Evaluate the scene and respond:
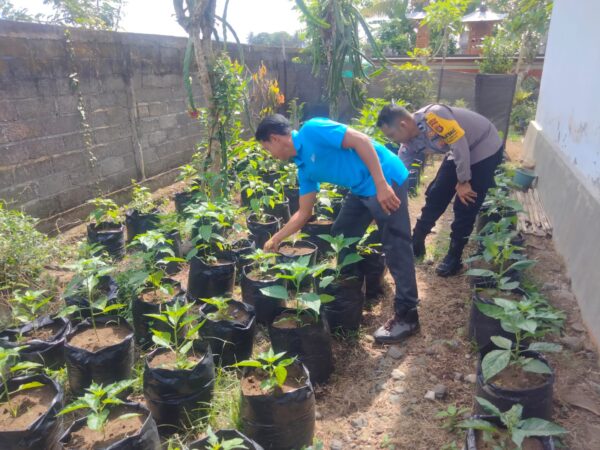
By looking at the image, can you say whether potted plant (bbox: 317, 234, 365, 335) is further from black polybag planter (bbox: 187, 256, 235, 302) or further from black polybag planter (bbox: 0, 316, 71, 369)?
black polybag planter (bbox: 0, 316, 71, 369)

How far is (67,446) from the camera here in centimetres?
166

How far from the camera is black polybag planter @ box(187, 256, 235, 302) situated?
3.00 m

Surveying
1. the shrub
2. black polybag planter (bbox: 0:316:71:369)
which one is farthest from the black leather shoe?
the shrub

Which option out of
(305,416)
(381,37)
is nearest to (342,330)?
Answer: (305,416)

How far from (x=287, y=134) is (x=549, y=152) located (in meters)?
4.01

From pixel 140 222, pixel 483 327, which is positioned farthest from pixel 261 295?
pixel 140 222

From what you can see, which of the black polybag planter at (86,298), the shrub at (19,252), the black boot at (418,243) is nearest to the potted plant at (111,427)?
the black polybag planter at (86,298)

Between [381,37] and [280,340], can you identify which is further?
[381,37]

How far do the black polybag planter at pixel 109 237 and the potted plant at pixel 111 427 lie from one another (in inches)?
85.9

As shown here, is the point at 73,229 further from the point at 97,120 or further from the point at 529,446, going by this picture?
the point at 529,446

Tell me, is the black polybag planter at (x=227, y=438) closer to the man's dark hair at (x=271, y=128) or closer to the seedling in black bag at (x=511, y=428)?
the seedling in black bag at (x=511, y=428)

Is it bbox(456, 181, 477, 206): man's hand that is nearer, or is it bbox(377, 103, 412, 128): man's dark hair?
bbox(377, 103, 412, 128): man's dark hair

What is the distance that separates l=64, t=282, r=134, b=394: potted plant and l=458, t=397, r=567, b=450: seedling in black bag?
1.63m

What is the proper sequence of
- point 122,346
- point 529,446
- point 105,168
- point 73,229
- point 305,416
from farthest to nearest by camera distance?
point 105,168 → point 73,229 → point 122,346 → point 305,416 → point 529,446
